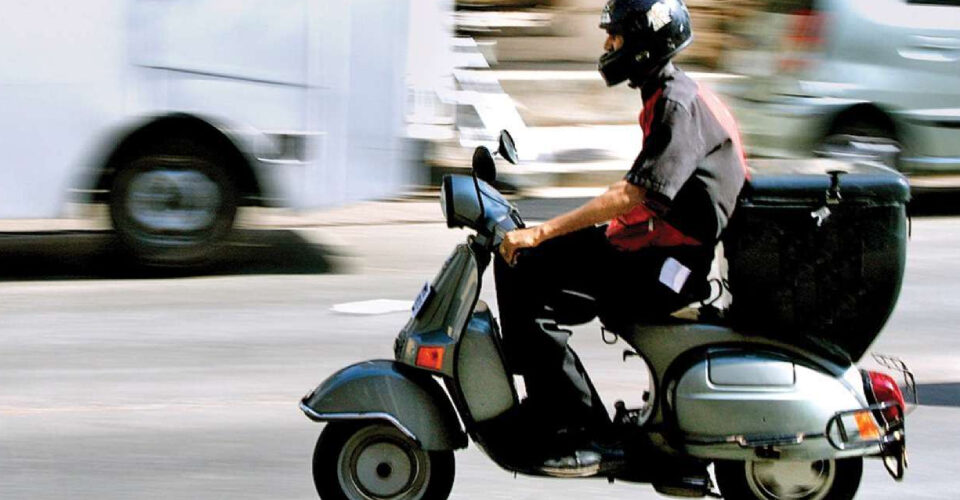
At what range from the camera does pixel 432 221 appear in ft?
36.3

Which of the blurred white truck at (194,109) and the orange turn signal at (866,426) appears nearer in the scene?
the orange turn signal at (866,426)

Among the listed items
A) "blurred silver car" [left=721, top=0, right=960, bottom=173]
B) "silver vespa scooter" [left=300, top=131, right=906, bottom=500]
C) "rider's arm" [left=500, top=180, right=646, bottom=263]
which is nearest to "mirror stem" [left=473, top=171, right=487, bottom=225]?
"silver vespa scooter" [left=300, top=131, right=906, bottom=500]

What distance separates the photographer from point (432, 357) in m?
4.45

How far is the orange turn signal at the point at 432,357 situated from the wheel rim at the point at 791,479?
96 cm

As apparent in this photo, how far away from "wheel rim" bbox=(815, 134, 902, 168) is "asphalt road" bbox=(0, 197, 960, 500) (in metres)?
0.57

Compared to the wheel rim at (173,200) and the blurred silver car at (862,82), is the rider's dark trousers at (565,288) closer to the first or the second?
the wheel rim at (173,200)

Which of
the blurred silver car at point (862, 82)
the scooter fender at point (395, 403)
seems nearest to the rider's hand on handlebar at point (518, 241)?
the scooter fender at point (395, 403)

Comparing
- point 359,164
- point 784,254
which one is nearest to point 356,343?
point 359,164

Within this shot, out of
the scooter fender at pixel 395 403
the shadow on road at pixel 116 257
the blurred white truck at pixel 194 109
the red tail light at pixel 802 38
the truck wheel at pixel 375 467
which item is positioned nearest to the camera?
the scooter fender at pixel 395 403

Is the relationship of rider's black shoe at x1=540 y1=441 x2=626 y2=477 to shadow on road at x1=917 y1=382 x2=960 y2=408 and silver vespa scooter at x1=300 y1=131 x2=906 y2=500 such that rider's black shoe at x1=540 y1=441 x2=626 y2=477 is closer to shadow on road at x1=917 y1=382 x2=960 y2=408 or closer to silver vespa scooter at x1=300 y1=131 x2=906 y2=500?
silver vespa scooter at x1=300 y1=131 x2=906 y2=500

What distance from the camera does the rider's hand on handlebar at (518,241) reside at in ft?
13.9

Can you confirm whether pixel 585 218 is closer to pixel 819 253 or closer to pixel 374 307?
pixel 819 253

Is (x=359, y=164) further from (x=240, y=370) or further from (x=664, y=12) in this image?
(x=664, y=12)

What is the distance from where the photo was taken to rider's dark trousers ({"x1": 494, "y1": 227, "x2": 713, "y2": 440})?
436cm
